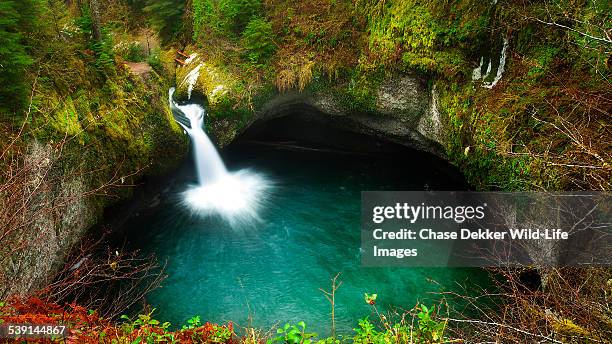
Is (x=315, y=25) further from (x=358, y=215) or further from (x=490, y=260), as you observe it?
(x=490, y=260)

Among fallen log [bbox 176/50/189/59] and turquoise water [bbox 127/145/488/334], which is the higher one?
fallen log [bbox 176/50/189/59]

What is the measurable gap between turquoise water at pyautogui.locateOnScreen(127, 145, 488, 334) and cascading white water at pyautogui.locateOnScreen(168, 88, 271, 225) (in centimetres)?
48

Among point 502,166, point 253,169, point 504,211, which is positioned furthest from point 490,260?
point 253,169

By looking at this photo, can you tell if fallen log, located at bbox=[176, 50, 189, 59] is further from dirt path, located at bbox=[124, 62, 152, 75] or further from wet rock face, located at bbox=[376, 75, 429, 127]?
wet rock face, located at bbox=[376, 75, 429, 127]

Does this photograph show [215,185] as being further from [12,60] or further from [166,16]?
[166,16]

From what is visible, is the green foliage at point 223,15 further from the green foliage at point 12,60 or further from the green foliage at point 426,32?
the green foliage at point 12,60

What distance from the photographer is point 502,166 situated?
10.5 m

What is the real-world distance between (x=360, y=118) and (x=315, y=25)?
4268mm

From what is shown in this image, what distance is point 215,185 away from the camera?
16.2m

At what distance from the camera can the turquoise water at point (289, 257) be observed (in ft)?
32.5

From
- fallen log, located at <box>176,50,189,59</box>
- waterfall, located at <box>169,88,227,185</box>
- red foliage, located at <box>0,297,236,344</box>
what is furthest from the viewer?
fallen log, located at <box>176,50,189,59</box>

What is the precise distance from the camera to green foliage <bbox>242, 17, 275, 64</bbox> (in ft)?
53.2

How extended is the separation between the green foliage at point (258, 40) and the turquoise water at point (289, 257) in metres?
4.87

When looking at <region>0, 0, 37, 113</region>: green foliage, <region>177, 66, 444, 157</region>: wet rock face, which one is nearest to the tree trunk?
<region>0, 0, 37, 113</region>: green foliage
